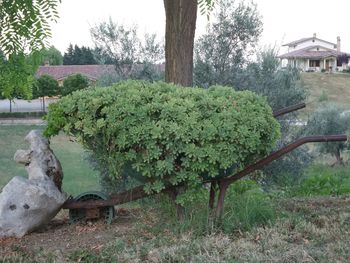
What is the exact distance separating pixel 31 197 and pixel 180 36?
259cm

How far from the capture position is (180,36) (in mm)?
6496

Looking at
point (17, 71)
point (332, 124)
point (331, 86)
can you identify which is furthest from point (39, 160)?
point (331, 86)

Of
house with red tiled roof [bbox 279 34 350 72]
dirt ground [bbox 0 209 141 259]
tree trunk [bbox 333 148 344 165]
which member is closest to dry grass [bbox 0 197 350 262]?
dirt ground [bbox 0 209 141 259]

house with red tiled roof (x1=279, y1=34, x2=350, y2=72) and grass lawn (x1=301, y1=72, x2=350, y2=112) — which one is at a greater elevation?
house with red tiled roof (x1=279, y1=34, x2=350, y2=72)

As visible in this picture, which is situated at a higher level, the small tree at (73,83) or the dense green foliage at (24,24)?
the dense green foliage at (24,24)

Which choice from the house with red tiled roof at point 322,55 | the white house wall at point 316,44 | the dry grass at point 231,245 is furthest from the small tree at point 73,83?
the white house wall at point 316,44

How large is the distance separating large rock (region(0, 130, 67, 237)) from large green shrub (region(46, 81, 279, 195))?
0.39 metres

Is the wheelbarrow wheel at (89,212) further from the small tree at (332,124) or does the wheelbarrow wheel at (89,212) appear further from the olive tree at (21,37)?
the small tree at (332,124)

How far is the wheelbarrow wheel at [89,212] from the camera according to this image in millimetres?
5352

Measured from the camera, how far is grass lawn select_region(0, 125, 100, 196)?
13.5 metres

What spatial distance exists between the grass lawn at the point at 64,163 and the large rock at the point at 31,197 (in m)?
5.74

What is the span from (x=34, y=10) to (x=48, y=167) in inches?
56.5

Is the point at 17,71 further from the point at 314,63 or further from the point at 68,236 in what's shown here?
the point at 314,63

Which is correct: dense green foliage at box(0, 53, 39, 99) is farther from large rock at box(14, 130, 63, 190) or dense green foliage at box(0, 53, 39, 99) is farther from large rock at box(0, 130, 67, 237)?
large rock at box(0, 130, 67, 237)
